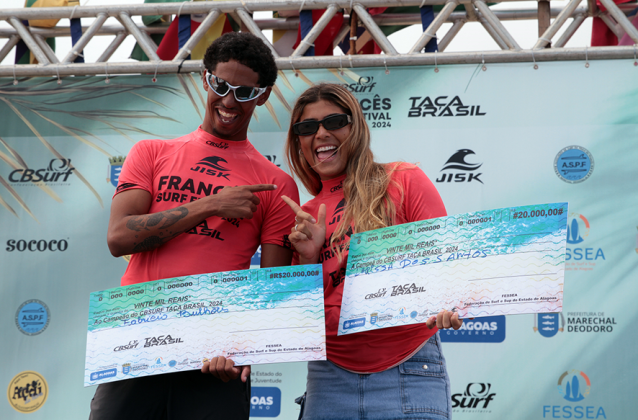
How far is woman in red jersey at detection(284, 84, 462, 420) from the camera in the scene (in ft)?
5.59

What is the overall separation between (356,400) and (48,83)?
391 cm

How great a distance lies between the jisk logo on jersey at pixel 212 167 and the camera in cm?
192

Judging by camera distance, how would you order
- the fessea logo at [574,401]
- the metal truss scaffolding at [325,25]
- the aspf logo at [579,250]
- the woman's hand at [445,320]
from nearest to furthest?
the woman's hand at [445,320], the fessea logo at [574,401], the aspf logo at [579,250], the metal truss scaffolding at [325,25]

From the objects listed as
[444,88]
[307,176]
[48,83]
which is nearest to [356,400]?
[307,176]

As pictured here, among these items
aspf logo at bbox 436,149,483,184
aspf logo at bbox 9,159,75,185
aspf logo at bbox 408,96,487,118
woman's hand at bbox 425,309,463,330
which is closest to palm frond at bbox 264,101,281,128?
aspf logo at bbox 408,96,487,118

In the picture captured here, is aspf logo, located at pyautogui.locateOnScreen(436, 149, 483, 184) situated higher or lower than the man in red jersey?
higher

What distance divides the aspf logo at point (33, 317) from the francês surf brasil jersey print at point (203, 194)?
9.02 ft

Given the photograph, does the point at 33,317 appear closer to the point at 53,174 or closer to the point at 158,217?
the point at 53,174

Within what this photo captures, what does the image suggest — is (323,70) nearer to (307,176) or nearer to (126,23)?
(126,23)

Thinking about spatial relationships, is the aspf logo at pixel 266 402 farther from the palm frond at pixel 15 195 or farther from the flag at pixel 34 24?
the flag at pixel 34 24

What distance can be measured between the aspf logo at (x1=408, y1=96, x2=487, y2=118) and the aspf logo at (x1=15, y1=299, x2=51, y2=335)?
3.28 m

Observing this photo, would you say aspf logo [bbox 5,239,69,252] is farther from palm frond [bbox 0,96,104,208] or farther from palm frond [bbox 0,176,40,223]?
palm frond [bbox 0,96,104,208]

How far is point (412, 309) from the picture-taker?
66.1 inches

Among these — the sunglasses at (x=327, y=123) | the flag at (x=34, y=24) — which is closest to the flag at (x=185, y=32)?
the flag at (x=34, y=24)
